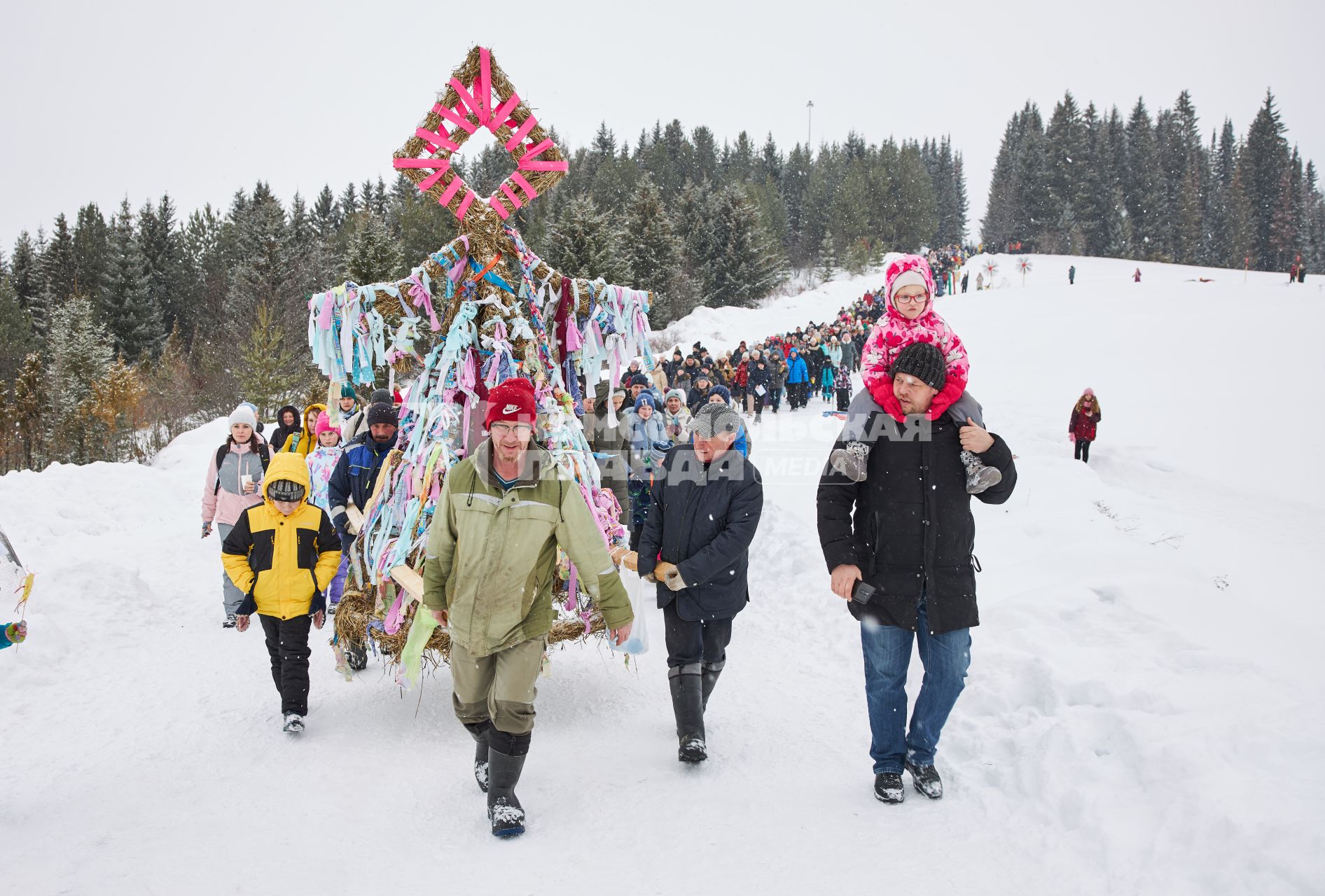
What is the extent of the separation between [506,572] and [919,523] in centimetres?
181

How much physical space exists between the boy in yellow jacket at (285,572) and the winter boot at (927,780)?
11.0 feet

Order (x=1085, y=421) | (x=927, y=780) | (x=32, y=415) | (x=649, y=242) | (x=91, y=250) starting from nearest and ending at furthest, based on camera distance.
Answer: (x=927, y=780)
(x=1085, y=421)
(x=32, y=415)
(x=649, y=242)
(x=91, y=250)

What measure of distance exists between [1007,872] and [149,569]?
29.8 feet

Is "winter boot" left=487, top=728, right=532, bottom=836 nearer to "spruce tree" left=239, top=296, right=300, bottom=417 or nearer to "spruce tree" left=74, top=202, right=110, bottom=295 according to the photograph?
"spruce tree" left=239, top=296, right=300, bottom=417

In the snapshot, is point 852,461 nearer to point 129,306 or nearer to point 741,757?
point 741,757

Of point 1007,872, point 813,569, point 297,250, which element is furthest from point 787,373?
point 297,250

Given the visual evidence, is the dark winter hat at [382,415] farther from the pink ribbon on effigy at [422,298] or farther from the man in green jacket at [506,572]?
the man in green jacket at [506,572]

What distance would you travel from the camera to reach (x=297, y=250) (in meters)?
40.4

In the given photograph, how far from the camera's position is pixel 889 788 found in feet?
11.6

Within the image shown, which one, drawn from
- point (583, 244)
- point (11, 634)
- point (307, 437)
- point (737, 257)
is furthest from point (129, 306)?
point (11, 634)

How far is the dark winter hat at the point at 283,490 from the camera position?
464 cm

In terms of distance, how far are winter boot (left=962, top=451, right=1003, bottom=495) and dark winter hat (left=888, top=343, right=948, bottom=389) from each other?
36 cm

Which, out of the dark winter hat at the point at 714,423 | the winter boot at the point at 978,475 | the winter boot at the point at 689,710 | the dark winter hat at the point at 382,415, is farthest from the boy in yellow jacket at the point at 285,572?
the winter boot at the point at 978,475

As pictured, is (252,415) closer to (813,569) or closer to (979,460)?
(813,569)
